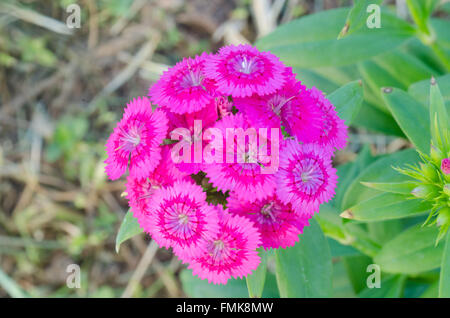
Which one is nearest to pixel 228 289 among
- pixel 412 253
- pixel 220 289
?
pixel 220 289

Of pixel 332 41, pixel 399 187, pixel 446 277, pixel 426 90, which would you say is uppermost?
pixel 332 41

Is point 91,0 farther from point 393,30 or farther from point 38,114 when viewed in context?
point 393,30

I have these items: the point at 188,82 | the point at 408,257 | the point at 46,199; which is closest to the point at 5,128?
the point at 46,199

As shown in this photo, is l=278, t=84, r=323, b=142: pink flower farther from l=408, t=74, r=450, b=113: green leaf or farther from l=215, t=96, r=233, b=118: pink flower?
l=408, t=74, r=450, b=113: green leaf

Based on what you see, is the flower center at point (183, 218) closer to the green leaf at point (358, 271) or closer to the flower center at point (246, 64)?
the flower center at point (246, 64)

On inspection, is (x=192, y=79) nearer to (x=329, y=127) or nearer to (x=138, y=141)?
(x=138, y=141)

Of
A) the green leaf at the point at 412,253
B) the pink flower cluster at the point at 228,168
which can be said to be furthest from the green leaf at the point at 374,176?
the pink flower cluster at the point at 228,168
